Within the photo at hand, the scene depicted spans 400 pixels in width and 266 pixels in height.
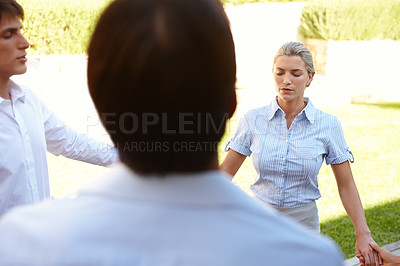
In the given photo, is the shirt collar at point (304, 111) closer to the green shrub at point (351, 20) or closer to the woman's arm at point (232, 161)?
the woman's arm at point (232, 161)

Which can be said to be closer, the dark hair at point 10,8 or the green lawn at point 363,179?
the dark hair at point 10,8

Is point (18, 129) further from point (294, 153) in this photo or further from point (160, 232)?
point (160, 232)

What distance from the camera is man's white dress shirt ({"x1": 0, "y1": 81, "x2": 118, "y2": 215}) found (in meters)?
2.37

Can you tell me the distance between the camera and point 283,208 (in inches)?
119

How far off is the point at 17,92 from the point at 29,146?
0.34 meters

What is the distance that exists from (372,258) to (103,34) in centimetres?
244

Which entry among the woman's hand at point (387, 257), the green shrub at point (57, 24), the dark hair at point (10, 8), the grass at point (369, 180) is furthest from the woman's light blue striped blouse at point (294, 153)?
the green shrub at point (57, 24)

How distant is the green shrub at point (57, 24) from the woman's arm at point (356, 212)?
6.92 m

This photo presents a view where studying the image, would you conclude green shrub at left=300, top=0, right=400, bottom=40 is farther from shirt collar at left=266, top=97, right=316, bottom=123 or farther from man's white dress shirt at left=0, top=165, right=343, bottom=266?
man's white dress shirt at left=0, top=165, right=343, bottom=266

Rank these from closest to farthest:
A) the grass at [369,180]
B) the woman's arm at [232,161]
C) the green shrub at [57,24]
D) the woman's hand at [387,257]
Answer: the woman's hand at [387,257]
the woman's arm at [232,161]
the grass at [369,180]
the green shrub at [57,24]

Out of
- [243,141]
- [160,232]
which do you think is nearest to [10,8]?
[243,141]

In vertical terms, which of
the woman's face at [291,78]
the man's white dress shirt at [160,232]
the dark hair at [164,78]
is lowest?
the woman's face at [291,78]

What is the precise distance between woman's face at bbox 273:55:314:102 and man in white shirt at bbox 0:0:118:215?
1.29 m

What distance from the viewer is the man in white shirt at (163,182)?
0.87m
